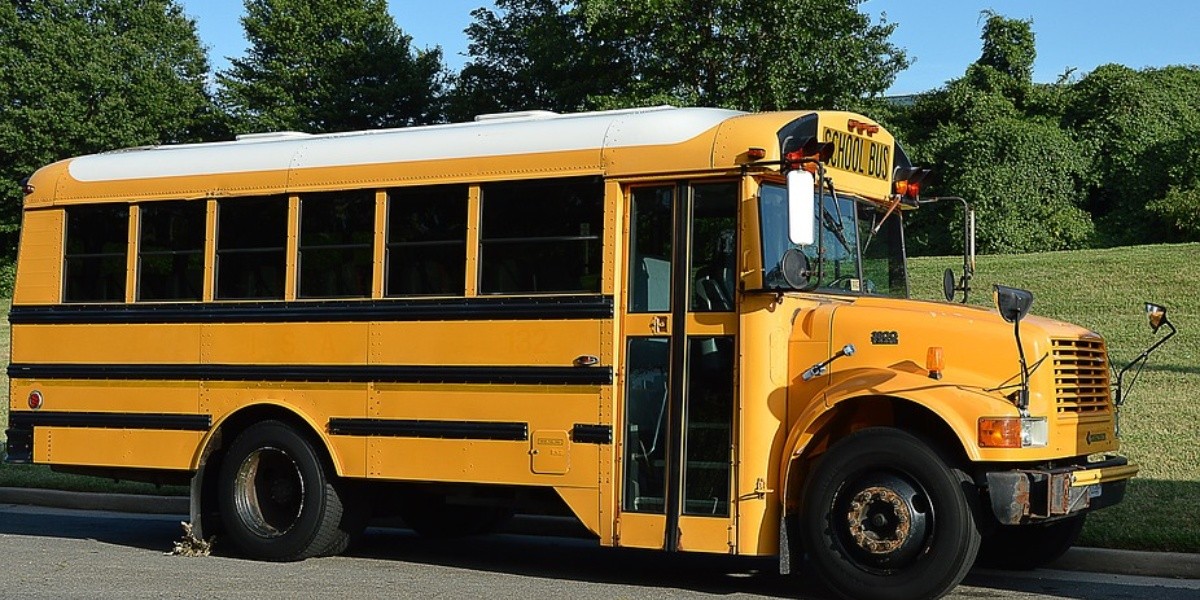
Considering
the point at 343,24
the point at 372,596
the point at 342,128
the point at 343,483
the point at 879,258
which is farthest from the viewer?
the point at 343,24

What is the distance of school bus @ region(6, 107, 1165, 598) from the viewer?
24.9ft

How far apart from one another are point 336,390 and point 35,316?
2572 mm

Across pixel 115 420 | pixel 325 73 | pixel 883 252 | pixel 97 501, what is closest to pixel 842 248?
pixel 883 252

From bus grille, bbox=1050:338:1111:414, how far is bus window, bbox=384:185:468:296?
11.0 ft

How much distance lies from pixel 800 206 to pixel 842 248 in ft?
3.23

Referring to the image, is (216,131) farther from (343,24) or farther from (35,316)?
(35,316)

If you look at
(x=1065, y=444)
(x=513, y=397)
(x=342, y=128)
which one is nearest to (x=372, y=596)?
(x=513, y=397)

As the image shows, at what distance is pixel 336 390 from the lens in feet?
30.6

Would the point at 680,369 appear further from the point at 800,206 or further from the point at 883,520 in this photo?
the point at 883,520

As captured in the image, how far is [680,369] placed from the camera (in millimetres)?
8102

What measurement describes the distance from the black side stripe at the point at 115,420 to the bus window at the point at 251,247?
821mm

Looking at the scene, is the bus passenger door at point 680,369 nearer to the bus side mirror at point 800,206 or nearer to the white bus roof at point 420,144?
the white bus roof at point 420,144

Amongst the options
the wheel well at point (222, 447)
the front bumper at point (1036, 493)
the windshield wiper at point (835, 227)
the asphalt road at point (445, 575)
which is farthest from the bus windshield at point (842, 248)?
the wheel well at point (222, 447)

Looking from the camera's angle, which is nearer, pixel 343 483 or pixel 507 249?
pixel 507 249
